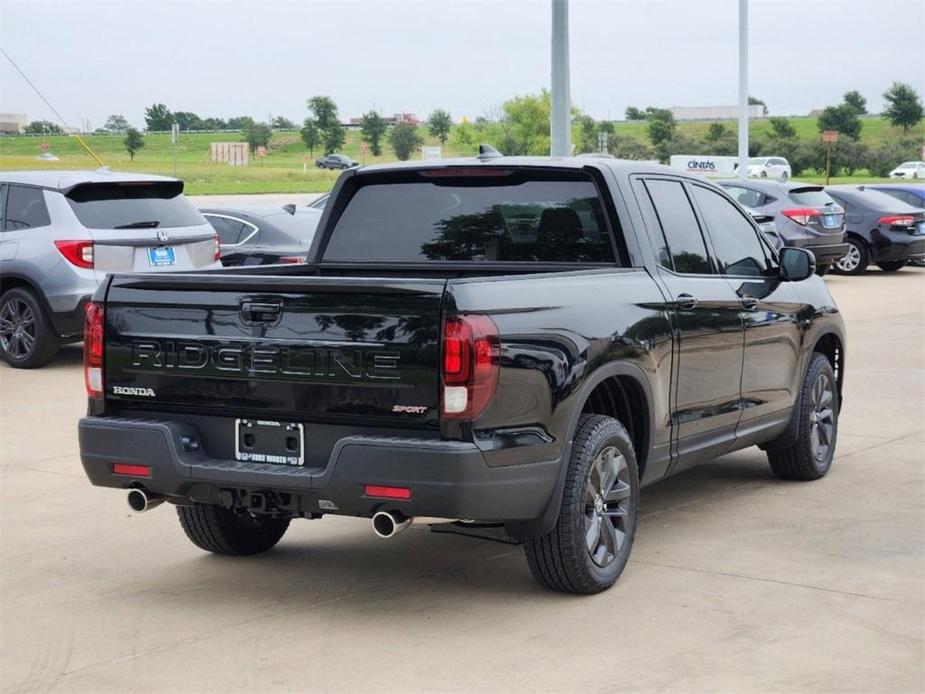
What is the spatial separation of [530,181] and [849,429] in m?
4.45

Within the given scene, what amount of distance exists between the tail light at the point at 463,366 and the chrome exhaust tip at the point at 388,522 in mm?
427

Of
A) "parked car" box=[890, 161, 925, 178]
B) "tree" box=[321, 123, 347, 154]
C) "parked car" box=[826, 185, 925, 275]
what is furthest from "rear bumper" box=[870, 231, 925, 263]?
"tree" box=[321, 123, 347, 154]

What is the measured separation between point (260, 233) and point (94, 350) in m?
10.1

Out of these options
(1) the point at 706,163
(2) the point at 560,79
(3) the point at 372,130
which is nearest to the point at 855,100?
(3) the point at 372,130

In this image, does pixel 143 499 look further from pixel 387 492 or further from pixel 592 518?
pixel 592 518

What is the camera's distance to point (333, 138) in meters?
118

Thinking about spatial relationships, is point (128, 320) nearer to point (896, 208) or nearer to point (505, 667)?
point (505, 667)

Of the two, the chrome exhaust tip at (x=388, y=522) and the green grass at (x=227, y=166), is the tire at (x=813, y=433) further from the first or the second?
the green grass at (x=227, y=166)

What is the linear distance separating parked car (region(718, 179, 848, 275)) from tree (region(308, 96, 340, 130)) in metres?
98.9

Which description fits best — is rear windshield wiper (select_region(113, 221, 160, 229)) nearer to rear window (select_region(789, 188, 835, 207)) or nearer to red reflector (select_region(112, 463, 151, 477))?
red reflector (select_region(112, 463, 151, 477))

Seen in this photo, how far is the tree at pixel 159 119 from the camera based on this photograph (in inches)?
4636

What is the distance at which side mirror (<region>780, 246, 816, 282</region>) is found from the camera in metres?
7.83

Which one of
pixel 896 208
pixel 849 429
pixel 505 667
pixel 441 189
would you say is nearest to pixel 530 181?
pixel 441 189

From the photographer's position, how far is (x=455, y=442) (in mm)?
5297
